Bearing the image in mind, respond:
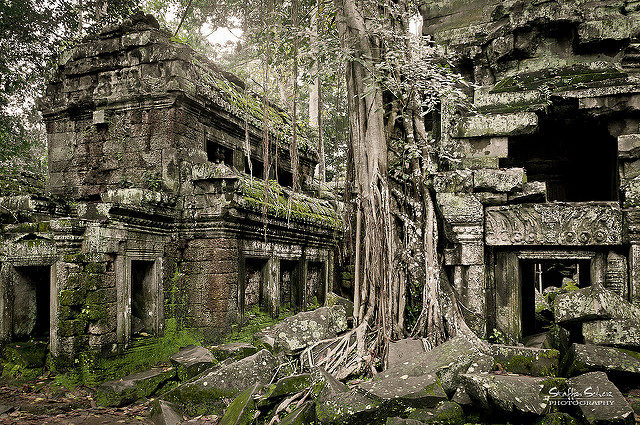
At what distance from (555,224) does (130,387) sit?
526cm

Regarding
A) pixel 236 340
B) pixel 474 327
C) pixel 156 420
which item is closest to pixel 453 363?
pixel 474 327

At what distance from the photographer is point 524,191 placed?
5.17 meters

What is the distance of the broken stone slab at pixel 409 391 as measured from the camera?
337 cm

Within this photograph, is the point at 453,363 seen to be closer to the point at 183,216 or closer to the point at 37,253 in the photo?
the point at 183,216

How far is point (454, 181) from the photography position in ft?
17.2

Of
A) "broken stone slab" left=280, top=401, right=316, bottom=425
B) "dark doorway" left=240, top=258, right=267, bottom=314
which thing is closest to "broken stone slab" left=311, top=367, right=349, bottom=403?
"broken stone slab" left=280, top=401, right=316, bottom=425

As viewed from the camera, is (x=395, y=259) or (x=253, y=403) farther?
(x=395, y=259)

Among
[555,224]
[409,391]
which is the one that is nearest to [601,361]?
[555,224]

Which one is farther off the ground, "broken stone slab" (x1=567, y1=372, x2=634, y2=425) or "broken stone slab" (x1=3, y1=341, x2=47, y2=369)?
"broken stone slab" (x1=567, y1=372, x2=634, y2=425)

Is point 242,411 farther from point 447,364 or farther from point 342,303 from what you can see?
point 342,303

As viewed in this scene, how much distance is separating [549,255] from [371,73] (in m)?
2.88

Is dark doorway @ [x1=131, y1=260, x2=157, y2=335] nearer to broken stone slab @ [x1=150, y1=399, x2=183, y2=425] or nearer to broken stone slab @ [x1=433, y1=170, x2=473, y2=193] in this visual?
broken stone slab @ [x1=150, y1=399, x2=183, y2=425]

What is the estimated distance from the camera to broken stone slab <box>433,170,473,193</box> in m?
5.22

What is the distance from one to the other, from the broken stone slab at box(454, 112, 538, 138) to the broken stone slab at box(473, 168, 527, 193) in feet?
1.77
